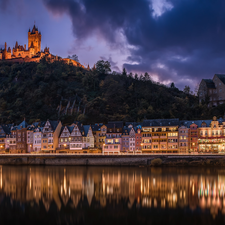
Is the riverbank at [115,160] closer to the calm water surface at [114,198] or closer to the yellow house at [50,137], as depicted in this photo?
the calm water surface at [114,198]

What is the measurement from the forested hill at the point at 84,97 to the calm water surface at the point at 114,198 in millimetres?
44493

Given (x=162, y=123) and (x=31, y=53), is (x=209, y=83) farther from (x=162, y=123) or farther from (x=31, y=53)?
(x=31, y=53)

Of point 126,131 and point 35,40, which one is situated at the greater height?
point 35,40

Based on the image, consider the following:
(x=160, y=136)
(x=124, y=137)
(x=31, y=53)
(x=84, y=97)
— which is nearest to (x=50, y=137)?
(x=124, y=137)

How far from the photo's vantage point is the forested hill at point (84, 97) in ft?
290

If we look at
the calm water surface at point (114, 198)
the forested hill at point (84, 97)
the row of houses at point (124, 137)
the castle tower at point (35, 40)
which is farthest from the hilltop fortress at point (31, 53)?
the calm water surface at point (114, 198)

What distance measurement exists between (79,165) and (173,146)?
2270 cm

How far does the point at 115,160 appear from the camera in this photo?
55719 mm

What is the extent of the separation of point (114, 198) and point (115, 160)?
2566cm

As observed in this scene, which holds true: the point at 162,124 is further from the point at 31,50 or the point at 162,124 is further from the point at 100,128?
the point at 31,50

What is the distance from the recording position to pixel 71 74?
125 m

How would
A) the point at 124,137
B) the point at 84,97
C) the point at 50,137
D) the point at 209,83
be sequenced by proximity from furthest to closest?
the point at 84,97, the point at 209,83, the point at 50,137, the point at 124,137

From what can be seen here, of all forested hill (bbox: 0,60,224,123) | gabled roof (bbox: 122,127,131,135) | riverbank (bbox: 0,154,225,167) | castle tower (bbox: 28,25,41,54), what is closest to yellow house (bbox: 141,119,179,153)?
gabled roof (bbox: 122,127,131,135)

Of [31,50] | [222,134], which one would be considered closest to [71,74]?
[31,50]
